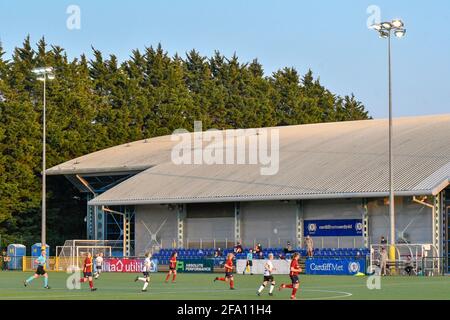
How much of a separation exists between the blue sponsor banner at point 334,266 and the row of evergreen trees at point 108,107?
115 feet

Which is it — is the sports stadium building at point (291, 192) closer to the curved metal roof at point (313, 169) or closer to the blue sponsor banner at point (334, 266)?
the curved metal roof at point (313, 169)

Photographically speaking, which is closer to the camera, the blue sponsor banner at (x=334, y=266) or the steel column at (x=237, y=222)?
the blue sponsor banner at (x=334, y=266)

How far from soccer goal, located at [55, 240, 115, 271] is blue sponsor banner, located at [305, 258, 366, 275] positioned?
55.0 feet

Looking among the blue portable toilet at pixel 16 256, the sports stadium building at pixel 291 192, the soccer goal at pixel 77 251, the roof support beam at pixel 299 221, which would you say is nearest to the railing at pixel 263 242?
the sports stadium building at pixel 291 192

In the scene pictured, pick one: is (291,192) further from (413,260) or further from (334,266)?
(413,260)

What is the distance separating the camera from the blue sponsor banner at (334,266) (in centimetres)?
5809

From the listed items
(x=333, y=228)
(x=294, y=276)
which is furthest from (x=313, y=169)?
(x=294, y=276)

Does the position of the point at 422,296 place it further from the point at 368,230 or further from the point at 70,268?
the point at 70,268

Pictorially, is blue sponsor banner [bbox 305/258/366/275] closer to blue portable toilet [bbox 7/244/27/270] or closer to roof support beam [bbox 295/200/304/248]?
roof support beam [bbox 295/200/304/248]

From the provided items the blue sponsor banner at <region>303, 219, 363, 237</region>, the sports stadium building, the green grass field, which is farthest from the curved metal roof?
the green grass field

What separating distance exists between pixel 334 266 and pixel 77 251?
22.6m

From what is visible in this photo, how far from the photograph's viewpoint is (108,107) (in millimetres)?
103938

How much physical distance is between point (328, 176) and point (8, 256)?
82.4ft

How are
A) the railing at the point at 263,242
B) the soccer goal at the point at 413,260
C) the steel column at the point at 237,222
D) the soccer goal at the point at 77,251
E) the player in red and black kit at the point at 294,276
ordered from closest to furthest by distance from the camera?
1. the player in red and black kit at the point at 294,276
2. the soccer goal at the point at 413,260
3. the railing at the point at 263,242
4. the steel column at the point at 237,222
5. the soccer goal at the point at 77,251
